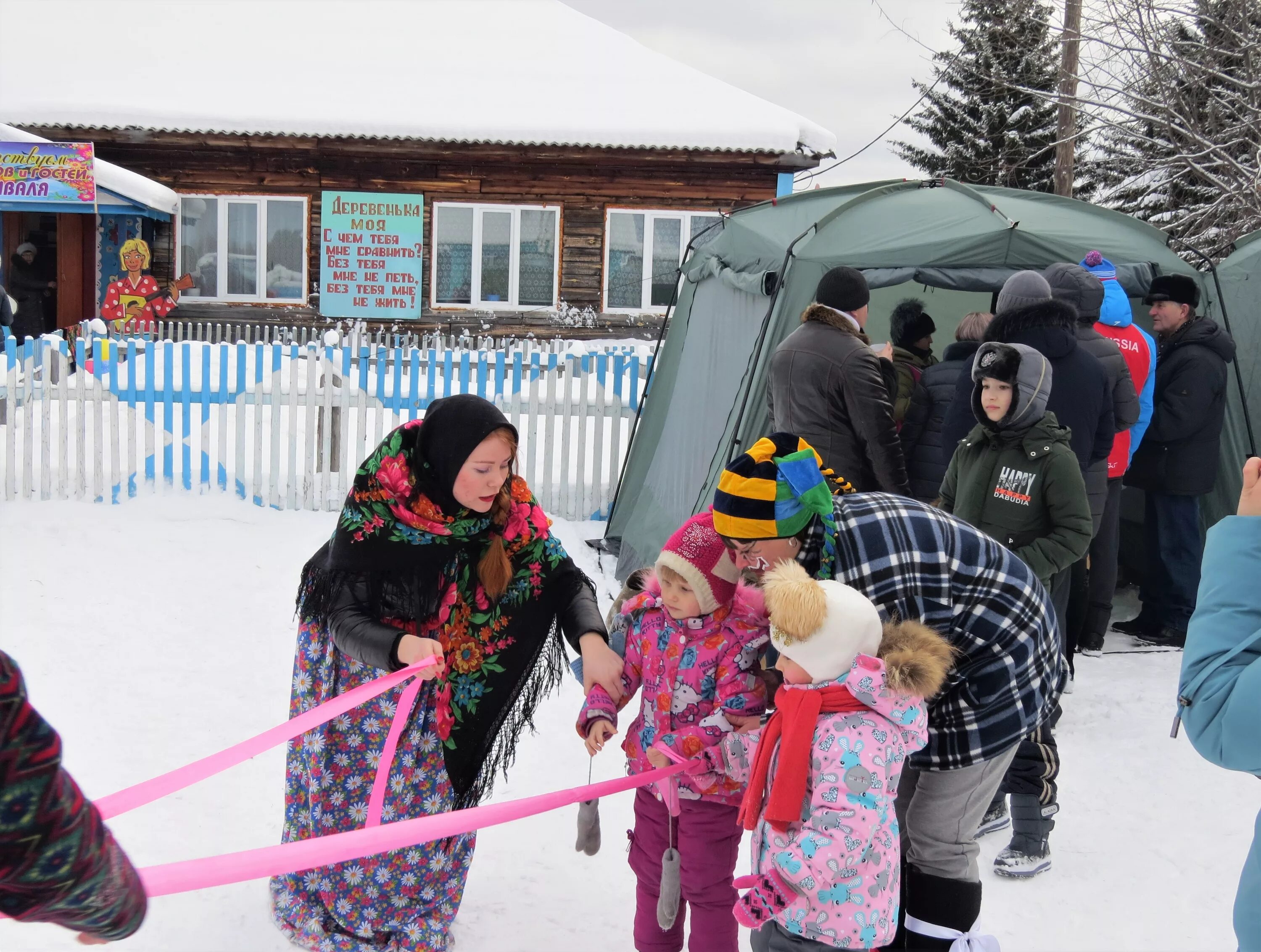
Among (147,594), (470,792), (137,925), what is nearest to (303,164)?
(147,594)

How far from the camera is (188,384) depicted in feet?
27.3

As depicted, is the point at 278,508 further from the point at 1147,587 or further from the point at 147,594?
the point at 1147,587

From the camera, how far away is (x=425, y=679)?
9.57 feet

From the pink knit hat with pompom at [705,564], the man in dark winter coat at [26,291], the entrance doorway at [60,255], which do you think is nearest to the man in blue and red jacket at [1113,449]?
the pink knit hat with pompom at [705,564]

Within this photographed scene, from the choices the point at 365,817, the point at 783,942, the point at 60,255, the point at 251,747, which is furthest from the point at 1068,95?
the point at 60,255

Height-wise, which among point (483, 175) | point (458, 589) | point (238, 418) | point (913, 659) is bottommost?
point (238, 418)

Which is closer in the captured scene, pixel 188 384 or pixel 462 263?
pixel 188 384

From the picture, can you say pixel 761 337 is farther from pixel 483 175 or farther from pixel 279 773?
pixel 483 175

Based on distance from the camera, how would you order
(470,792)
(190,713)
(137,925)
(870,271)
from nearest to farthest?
1. (137,925)
2. (470,792)
3. (190,713)
4. (870,271)

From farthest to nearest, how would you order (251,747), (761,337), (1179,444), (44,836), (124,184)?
1. (124,184)
2. (1179,444)
3. (761,337)
4. (251,747)
5. (44,836)

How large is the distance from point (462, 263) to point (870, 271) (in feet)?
37.5

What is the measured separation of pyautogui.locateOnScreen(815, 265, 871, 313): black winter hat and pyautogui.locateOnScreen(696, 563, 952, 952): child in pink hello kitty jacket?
2.85 meters

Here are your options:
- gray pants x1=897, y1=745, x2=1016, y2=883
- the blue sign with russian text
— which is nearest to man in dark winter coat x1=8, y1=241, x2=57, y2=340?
the blue sign with russian text

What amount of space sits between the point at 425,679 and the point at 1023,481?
7.41ft
